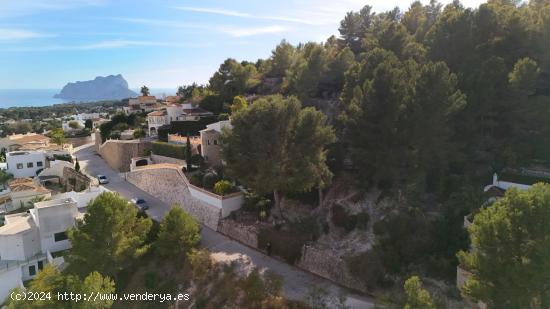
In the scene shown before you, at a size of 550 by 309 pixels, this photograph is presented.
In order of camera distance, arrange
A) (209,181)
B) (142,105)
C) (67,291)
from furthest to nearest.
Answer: (142,105) < (209,181) < (67,291)

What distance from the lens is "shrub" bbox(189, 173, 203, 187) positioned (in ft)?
94.5

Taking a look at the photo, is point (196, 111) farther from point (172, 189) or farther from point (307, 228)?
point (307, 228)

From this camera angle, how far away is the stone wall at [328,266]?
1869cm

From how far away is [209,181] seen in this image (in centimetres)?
2805

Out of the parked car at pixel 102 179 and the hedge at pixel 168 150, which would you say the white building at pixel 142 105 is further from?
the hedge at pixel 168 150

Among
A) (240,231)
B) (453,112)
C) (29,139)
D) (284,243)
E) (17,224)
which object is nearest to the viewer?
(284,243)

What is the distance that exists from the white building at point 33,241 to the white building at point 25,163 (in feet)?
70.2

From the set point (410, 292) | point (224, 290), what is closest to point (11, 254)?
point (224, 290)

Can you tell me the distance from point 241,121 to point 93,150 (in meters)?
45.0

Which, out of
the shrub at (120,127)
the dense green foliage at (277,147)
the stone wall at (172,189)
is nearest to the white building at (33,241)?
the stone wall at (172,189)

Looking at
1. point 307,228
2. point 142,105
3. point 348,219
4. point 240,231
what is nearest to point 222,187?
point 240,231

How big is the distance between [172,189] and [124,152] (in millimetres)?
15992

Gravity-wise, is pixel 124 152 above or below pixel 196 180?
above

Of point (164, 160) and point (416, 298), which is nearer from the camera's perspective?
point (416, 298)
